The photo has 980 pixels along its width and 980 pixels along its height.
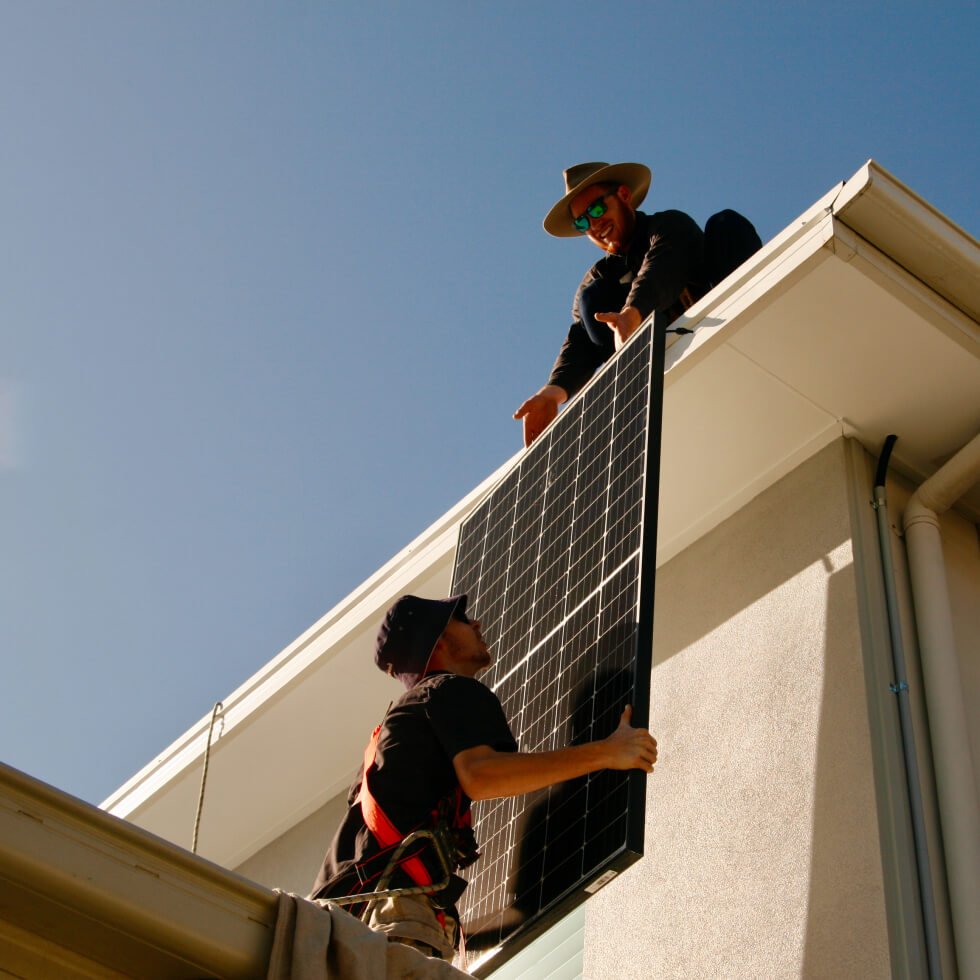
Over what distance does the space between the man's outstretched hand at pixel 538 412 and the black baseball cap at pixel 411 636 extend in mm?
2054

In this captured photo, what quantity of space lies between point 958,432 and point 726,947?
7.78 feet

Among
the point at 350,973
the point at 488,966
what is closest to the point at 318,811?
the point at 488,966

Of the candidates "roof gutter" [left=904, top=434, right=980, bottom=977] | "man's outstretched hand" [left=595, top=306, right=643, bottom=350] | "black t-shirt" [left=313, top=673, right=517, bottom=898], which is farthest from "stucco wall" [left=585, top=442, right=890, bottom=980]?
"black t-shirt" [left=313, top=673, right=517, bottom=898]

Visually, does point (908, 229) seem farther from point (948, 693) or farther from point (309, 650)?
point (309, 650)

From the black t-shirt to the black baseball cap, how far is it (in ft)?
1.14

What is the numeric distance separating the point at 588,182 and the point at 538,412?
3.65ft

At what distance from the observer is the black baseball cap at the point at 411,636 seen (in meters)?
5.55

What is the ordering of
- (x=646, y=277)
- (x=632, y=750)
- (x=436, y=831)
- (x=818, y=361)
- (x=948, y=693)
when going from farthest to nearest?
(x=646, y=277)
(x=818, y=361)
(x=948, y=693)
(x=436, y=831)
(x=632, y=750)

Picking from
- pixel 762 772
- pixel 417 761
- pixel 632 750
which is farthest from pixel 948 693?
pixel 417 761

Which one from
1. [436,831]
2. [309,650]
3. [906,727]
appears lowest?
[436,831]

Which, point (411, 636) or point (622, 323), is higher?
point (622, 323)

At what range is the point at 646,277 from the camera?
7379 mm

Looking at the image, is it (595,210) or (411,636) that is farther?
(595,210)

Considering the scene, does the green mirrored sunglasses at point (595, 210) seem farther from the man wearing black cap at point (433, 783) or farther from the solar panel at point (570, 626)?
the man wearing black cap at point (433, 783)
